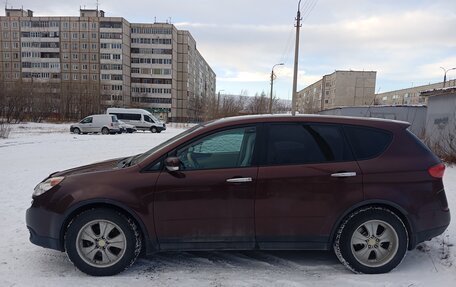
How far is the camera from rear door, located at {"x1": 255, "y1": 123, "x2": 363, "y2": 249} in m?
3.35

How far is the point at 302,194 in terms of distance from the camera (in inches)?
132

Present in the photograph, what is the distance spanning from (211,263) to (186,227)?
608 millimetres

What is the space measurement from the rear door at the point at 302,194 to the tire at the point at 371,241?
19 cm

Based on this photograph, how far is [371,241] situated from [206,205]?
Result: 181cm

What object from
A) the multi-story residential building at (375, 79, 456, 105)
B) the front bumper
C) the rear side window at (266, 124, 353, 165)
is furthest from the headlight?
the multi-story residential building at (375, 79, 456, 105)

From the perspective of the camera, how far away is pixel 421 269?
3.51 m

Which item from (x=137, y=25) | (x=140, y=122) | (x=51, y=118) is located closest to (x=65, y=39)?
(x=137, y=25)

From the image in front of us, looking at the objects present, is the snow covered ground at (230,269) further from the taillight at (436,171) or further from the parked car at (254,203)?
the taillight at (436,171)

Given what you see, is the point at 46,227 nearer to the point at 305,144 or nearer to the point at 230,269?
the point at 230,269

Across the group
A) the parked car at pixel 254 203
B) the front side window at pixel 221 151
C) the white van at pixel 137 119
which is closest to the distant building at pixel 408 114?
the parked car at pixel 254 203

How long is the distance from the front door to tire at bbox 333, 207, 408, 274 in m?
1.02

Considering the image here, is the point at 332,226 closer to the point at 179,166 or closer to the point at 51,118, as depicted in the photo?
the point at 179,166

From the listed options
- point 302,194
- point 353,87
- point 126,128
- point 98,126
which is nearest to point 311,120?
point 302,194

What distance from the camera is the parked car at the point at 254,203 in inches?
130
